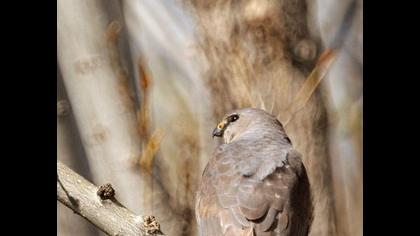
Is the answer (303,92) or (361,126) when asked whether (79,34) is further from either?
(361,126)

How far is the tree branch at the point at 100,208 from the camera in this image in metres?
1.52

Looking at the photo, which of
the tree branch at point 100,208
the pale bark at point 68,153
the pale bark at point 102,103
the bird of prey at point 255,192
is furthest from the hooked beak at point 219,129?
the tree branch at point 100,208

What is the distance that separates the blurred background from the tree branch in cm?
37

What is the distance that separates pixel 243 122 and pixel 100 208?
766 millimetres

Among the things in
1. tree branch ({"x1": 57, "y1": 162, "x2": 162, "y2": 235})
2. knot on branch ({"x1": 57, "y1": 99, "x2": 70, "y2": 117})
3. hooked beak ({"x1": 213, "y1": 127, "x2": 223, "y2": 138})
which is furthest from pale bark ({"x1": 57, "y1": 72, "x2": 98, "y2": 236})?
hooked beak ({"x1": 213, "y1": 127, "x2": 223, "y2": 138})

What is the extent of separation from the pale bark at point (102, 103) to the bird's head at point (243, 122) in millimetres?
315

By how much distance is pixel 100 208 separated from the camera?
5.07 ft

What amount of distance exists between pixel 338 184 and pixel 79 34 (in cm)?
98

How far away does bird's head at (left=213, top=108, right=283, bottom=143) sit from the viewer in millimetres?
2145

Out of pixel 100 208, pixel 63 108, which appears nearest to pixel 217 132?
pixel 63 108

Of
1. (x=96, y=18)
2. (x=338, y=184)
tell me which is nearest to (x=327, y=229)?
(x=338, y=184)

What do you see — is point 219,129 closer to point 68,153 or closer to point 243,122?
point 243,122
